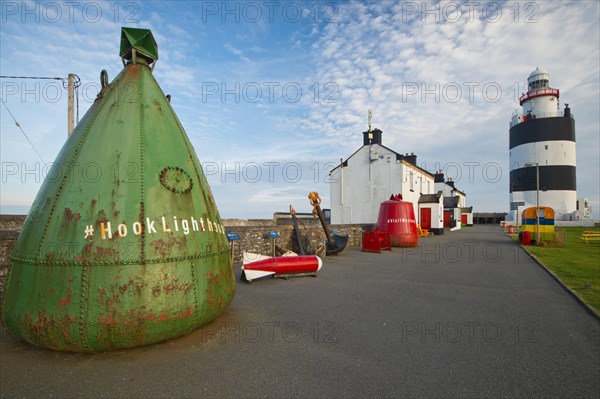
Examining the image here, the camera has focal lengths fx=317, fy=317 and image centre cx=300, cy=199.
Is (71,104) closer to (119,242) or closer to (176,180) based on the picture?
(176,180)

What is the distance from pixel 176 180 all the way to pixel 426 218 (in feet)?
109

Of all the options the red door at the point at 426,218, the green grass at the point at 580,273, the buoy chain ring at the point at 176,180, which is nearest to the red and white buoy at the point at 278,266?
the buoy chain ring at the point at 176,180

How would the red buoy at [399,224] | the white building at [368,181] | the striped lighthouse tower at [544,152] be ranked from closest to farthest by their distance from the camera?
the red buoy at [399,224], the white building at [368,181], the striped lighthouse tower at [544,152]

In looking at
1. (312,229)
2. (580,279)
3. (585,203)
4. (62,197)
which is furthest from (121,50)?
(585,203)

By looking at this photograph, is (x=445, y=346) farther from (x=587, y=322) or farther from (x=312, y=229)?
(x=312, y=229)

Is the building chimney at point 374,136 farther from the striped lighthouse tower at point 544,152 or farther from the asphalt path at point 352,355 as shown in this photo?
the striped lighthouse tower at point 544,152

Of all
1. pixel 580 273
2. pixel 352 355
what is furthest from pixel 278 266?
pixel 580 273

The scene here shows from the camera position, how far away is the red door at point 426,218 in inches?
1334

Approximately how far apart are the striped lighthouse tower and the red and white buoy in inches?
1824

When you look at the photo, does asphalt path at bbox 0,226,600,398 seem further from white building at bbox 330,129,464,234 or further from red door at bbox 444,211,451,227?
red door at bbox 444,211,451,227

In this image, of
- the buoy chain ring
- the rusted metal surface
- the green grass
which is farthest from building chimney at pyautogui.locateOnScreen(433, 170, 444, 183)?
the buoy chain ring

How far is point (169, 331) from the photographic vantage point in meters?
4.30

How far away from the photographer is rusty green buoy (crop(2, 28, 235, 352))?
393 centimetres

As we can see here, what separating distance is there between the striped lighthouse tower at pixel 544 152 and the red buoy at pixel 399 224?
3526cm
